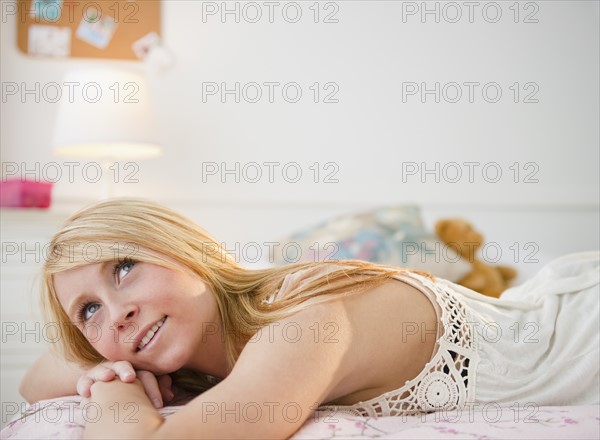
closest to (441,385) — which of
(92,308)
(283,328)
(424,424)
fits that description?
(424,424)

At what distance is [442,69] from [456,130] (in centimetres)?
26

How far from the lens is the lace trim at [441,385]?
960 mm

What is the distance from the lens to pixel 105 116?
8.06 ft

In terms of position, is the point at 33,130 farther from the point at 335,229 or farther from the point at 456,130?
the point at 456,130

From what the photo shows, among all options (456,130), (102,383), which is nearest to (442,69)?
(456,130)

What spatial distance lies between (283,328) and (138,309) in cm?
22

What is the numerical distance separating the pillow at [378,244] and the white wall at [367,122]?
0.58 metres

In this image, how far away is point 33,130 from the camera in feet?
9.21

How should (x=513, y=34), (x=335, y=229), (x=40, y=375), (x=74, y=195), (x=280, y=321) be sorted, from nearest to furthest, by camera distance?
(x=280, y=321)
(x=40, y=375)
(x=335, y=229)
(x=74, y=195)
(x=513, y=34)

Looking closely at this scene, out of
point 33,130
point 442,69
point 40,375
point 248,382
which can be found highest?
point 442,69

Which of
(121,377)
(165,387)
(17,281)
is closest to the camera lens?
(121,377)

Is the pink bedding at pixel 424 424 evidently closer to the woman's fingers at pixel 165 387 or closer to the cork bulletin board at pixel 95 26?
the woman's fingers at pixel 165 387

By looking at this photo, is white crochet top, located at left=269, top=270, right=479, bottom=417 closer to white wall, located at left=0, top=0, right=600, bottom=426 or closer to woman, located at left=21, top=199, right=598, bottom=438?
woman, located at left=21, top=199, right=598, bottom=438

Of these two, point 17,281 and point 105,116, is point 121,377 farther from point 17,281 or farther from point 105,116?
point 105,116
